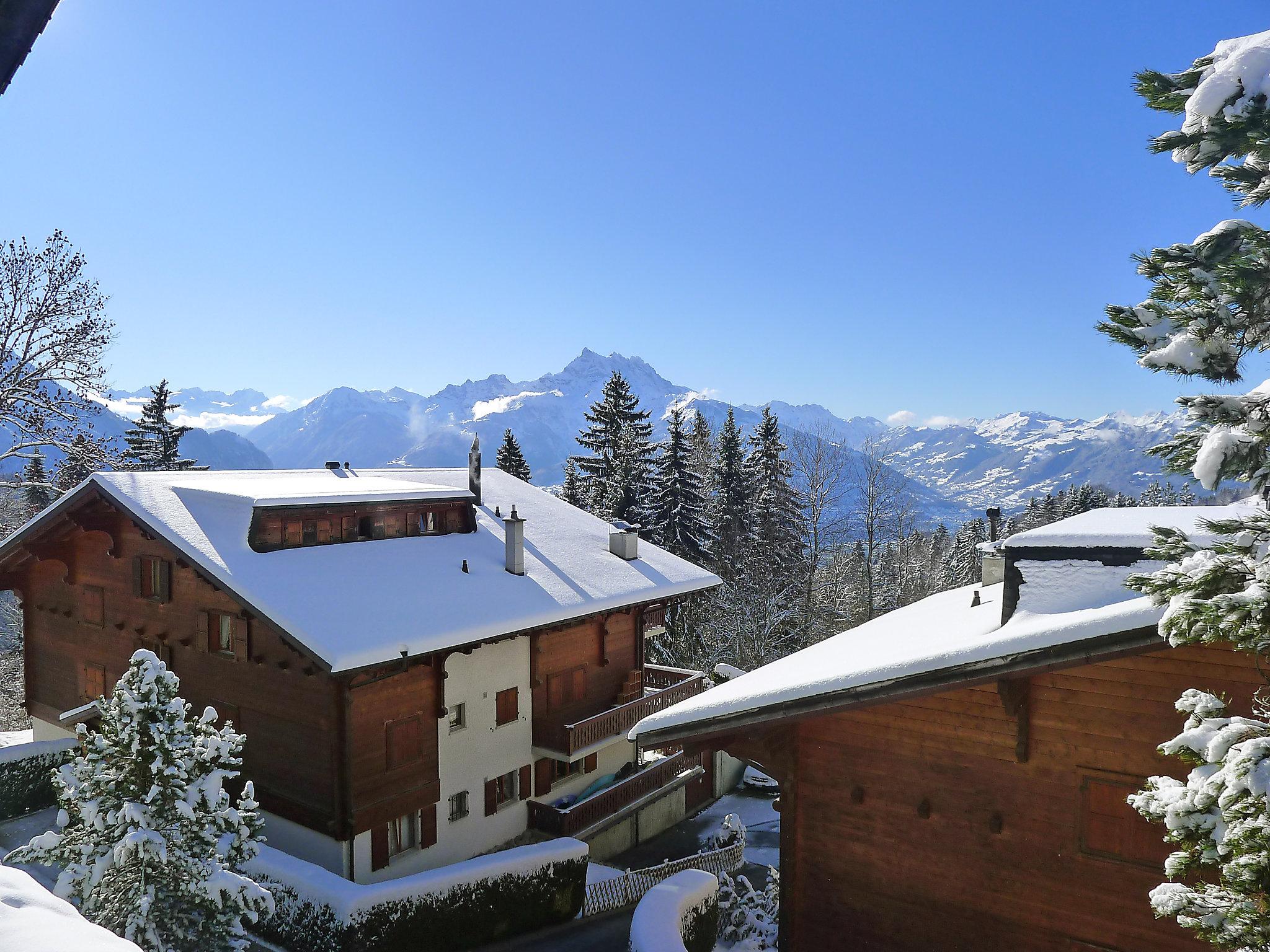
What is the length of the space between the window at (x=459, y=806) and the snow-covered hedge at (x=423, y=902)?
2.97 meters

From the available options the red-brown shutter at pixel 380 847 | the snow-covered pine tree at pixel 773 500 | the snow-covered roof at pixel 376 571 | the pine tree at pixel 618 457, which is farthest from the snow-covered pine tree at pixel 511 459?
the red-brown shutter at pixel 380 847

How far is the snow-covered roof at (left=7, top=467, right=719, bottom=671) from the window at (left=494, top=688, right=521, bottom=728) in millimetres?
2143

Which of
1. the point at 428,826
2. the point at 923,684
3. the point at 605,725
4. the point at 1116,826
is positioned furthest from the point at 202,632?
the point at 1116,826

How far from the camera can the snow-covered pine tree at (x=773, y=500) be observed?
4475 cm

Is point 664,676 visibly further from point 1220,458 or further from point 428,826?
point 1220,458

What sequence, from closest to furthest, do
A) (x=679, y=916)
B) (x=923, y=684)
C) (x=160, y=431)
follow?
(x=923, y=684), (x=679, y=916), (x=160, y=431)

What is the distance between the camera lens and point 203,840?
10.5m

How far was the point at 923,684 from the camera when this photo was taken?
7754 millimetres

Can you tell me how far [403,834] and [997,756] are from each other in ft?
44.3

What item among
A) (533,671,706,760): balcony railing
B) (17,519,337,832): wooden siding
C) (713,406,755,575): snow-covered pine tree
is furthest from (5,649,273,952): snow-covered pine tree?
(713,406,755,575): snow-covered pine tree

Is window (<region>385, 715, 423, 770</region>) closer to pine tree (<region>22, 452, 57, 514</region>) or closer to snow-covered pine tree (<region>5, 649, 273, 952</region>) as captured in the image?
snow-covered pine tree (<region>5, 649, 273, 952</region>)

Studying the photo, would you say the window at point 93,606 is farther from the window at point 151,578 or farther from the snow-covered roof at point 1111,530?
the snow-covered roof at point 1111,530

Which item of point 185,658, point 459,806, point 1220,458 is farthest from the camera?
point 185,658

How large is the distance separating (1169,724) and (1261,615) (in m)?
3.61
